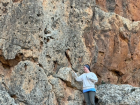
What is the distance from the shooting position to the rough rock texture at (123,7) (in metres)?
11.2

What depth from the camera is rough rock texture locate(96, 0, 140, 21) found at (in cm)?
1117

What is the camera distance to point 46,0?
736cm

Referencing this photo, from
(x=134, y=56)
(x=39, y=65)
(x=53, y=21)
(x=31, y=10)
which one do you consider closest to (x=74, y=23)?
(x=53, y=21)

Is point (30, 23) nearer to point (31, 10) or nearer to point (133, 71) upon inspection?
point (31, 10)

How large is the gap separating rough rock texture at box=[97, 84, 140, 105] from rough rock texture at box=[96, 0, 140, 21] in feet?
16.2

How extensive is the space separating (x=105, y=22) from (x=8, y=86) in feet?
19.0

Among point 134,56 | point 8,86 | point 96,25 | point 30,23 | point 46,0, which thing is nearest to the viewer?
point 8,86

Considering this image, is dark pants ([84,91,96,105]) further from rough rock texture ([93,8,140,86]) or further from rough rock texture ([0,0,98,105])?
rough rock texture ([93,8,140,86])

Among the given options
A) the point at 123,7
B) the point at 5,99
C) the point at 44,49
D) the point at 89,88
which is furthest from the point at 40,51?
the point at 123,7

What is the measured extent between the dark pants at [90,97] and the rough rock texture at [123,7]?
5.58 m

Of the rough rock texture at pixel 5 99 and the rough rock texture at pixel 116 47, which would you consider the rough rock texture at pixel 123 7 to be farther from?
the rough rock texture at pixel 5 99

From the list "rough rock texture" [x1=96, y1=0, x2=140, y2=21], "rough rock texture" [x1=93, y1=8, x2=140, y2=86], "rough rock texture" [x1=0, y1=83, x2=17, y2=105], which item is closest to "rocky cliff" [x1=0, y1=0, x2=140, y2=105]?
"rough rock texture" [x1=0, y1=83, x2=17, y2=105]

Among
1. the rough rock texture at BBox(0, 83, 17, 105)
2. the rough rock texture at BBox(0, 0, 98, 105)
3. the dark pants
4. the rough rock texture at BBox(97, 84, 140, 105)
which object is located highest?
the rough rock texture at BBox(0, 0, 98, 105)

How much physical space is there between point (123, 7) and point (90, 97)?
6615 mm
